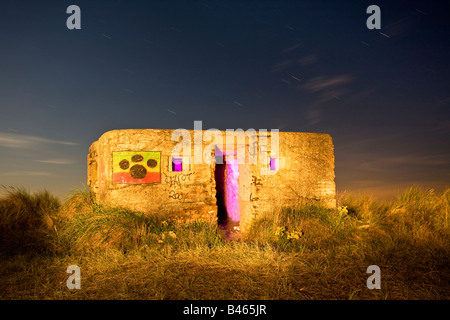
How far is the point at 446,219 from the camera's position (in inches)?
255

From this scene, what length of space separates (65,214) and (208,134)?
4.57 metres

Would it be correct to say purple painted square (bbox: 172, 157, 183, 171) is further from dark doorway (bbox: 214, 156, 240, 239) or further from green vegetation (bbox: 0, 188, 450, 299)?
dark doorway (bbox: 214, 156, 240, 239)

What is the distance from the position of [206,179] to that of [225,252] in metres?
2.85

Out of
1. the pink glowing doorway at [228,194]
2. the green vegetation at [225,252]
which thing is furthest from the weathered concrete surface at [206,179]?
the pink glowing doorway at [228,194]

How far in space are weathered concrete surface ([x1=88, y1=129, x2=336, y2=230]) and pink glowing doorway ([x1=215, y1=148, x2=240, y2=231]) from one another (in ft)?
7.12

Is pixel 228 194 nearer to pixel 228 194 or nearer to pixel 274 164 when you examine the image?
pixel 228 194

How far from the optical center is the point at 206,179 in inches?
315

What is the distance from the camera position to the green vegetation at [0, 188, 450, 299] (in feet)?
13.0

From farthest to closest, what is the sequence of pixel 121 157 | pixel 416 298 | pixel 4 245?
pixel 121 157 → pixel 4 245 → pixel 416 298

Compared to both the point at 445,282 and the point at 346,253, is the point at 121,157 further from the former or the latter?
the point at 445,282

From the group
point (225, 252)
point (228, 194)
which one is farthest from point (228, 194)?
point (225, 252)

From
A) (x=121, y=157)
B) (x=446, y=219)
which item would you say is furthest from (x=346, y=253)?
(x=121, y=157)

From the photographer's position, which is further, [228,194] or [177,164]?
[228,194]

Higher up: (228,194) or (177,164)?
(177,164)
